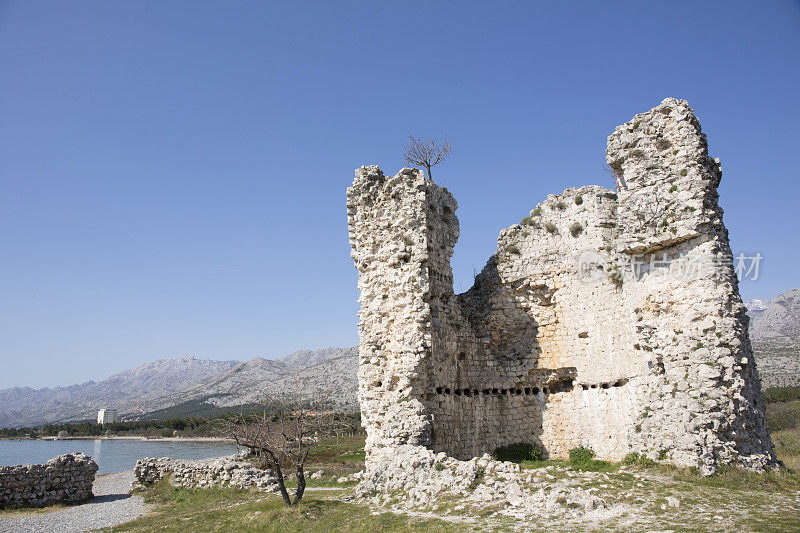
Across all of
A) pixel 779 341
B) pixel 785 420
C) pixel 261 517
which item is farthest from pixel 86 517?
pixel 779 341

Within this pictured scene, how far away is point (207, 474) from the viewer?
725 inches

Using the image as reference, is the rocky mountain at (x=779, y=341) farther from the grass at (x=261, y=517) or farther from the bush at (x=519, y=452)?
the grass at (x=261, y=517)

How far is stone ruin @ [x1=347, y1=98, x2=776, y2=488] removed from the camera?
11156 mm

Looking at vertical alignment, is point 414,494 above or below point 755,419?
below

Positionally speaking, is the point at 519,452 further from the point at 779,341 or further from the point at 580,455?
the point at 779,341

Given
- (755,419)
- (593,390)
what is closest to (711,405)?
(755,419)

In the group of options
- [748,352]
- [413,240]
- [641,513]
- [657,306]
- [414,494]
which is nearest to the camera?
[641,513]

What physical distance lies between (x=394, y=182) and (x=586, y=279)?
6.52 meters

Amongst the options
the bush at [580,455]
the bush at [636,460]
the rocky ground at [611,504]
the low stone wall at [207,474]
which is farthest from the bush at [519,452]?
the low stone wall at [207,474]

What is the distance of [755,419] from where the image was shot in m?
10.9

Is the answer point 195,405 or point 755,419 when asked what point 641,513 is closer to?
point 755,419

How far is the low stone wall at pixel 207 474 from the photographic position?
17.1m

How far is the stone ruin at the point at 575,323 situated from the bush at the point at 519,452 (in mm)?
263

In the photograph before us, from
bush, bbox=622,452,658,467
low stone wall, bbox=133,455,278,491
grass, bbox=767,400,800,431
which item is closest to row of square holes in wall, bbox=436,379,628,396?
bush, bbox=622,452,658,467
